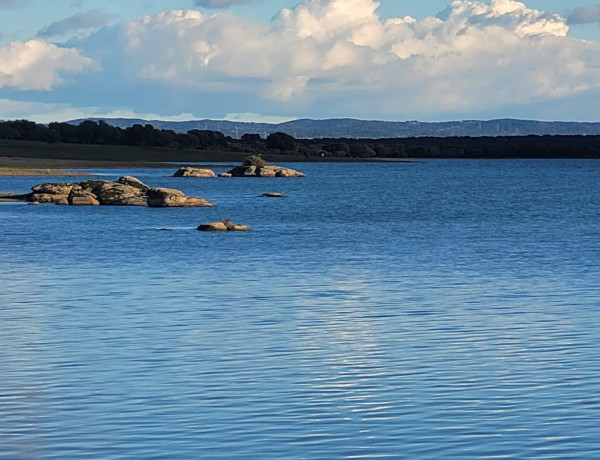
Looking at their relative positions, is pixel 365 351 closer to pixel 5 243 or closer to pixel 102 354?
Result: pixel 102 354

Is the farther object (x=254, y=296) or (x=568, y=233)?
(x=568, y=233)

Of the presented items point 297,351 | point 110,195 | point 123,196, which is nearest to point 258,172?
point 110,195

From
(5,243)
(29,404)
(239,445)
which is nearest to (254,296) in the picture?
(29,404)

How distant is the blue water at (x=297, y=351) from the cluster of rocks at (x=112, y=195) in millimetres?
31118

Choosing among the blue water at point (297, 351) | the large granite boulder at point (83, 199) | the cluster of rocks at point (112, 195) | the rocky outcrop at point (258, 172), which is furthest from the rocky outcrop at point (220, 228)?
the rocky outcrop at point (258, 172)

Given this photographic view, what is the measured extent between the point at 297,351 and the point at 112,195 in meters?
65.6

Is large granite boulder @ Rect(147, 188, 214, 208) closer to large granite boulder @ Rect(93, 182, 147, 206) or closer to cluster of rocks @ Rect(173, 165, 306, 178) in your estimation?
large granite boulder @ Rect(93, 182, 147, 206)

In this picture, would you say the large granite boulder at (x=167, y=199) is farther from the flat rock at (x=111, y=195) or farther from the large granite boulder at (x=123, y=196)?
the large granite boulder at (x=123, y=196)

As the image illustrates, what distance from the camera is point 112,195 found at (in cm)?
8769

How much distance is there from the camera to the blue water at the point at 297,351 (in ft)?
53.3

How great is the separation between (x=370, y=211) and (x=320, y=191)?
4019 centimetres

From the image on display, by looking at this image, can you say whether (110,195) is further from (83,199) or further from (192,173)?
(192,173)

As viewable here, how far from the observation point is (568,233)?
66500 millimetres

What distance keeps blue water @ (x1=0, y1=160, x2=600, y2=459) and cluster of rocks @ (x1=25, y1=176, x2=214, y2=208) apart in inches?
1225
